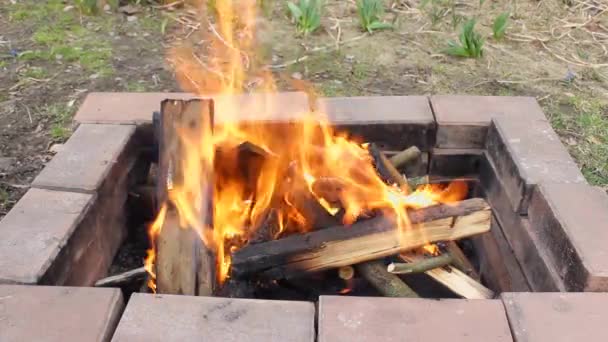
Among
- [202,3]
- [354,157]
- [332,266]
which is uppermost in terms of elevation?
[354,157]

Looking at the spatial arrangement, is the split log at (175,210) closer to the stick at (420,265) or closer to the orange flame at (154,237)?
the orange flame at (154,237)

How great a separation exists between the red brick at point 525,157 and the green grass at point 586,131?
18.9 inches

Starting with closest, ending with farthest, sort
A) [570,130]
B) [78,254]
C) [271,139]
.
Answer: [78,254] → [271,139] → [570,130]

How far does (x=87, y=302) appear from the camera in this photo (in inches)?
66.5

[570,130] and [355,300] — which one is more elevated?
[355,300]

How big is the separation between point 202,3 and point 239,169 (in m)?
2.62

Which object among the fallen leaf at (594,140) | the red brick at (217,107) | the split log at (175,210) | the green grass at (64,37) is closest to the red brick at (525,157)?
the fallen leaf at (594,140)

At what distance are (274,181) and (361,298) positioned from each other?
26.4 inches

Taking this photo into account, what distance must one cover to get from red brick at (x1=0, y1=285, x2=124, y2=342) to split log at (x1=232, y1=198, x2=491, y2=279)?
46cm

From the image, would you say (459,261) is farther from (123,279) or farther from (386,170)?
(123,279)

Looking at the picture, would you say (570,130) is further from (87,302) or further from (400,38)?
(87,302)

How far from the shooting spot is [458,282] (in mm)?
A: 2170

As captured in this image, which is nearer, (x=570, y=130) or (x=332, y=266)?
(x=332, y=266)

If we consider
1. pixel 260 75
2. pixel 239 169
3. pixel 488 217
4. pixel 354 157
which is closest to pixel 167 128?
pixel 239 169
